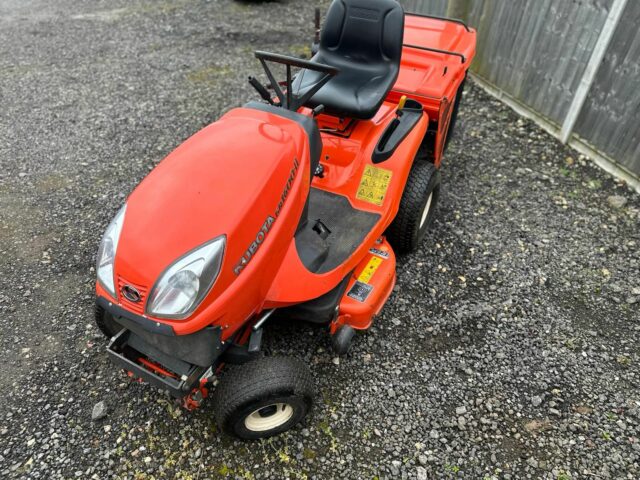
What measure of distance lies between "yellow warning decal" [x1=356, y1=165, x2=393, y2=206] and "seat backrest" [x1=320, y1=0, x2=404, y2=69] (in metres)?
0.68

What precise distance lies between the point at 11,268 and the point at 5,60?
12.7 feet

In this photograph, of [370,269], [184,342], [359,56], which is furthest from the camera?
[359,56]

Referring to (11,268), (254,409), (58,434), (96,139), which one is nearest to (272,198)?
(254,409)

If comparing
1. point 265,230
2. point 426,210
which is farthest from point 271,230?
point 426,210

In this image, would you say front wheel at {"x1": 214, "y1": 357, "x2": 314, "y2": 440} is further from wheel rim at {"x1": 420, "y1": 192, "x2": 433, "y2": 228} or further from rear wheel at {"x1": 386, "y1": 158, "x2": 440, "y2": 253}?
wheel rim at {"x1": 420, "y1": 192, "x2": 433, "y2": 228}

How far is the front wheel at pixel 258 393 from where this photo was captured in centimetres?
187

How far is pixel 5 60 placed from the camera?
5.52 m

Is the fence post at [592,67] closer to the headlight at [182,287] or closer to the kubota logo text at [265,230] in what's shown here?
the kubota logo text at [265,230]

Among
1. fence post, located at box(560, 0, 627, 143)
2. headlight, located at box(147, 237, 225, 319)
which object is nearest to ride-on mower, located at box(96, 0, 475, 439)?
headlight, located at box(147, 237, 225, 319)

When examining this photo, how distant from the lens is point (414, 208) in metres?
2.76

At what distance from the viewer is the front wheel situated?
1.87 meters

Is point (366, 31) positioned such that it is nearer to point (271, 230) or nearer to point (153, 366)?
point (271, 230)

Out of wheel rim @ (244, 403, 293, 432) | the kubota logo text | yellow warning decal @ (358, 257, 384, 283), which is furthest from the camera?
yellow warning decal @ (358, 257, 384, 283)

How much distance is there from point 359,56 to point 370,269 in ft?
4.43
